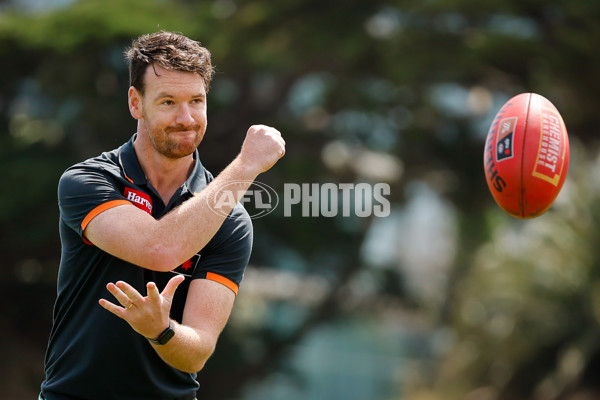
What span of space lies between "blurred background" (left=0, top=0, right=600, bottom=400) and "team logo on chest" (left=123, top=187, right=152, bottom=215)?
1012 cm

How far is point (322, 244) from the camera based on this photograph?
1619cm

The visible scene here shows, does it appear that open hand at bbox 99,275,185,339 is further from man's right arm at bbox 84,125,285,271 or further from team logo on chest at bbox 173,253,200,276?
team logo on chest at bbox 173,253,200,276

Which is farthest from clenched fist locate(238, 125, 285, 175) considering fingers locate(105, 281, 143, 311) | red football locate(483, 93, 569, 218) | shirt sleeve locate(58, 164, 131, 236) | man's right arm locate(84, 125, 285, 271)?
red football locate(483, 93, 569, 218)

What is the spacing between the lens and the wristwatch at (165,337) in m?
3.07

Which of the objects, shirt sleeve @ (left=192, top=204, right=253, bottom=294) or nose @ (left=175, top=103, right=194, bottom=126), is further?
shirt sleeve @ (left=192, top=204, right=253, bottom=294)

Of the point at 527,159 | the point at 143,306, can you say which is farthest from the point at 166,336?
the point at 527,159

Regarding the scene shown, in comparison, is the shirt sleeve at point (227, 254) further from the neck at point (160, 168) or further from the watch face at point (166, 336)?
the watch face at point (166, 336)

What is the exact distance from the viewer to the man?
10.3 feet

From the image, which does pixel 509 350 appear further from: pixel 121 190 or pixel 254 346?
pixel 121 190

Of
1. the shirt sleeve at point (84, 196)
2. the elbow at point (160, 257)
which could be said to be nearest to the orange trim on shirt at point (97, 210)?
the shirt sleeve at point (84, 196)

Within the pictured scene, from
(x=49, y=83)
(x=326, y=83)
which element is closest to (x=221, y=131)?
(x=326, y=83)

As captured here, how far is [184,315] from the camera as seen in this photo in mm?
3387

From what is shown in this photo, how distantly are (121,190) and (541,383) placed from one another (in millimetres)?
12426

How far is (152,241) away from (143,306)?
0.89 ft
